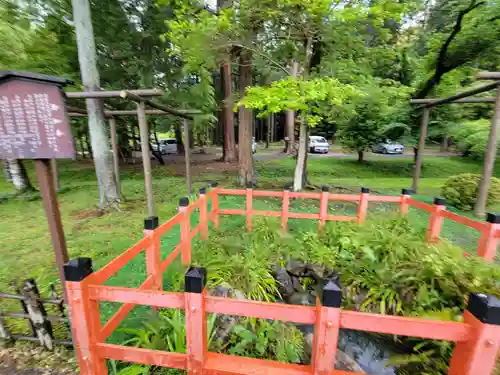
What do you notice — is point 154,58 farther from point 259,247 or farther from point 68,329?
point 68,329

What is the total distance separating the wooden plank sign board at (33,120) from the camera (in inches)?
93.3

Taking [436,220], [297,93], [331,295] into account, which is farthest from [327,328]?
[297,93]

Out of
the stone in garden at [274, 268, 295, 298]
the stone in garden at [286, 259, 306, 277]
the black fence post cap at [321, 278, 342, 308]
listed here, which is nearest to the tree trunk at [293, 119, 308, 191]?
the stone in garden at [286, 259, 306, 277]

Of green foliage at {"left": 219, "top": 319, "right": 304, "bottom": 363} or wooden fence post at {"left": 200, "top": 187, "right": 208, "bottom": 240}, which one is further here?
wooden fence post at {"left": 200, "top": 187, "right": 208, "bottom": 240}

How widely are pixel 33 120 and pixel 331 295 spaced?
2.89m

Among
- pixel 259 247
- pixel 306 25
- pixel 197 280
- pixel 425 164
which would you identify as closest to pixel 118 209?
pixel 259 247

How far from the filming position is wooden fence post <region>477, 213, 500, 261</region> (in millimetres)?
3654

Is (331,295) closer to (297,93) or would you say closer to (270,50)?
(297,93)

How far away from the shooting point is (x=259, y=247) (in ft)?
15.6

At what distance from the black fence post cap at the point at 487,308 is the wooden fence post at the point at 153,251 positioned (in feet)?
9.34

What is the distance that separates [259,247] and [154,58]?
8.74m

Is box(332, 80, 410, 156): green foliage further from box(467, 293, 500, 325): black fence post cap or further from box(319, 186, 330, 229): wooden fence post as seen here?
box(467, 293, 500, 325): black fence post cap

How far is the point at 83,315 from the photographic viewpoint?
6.70 ft

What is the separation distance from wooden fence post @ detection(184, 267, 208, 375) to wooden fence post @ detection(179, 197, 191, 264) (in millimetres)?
2108
